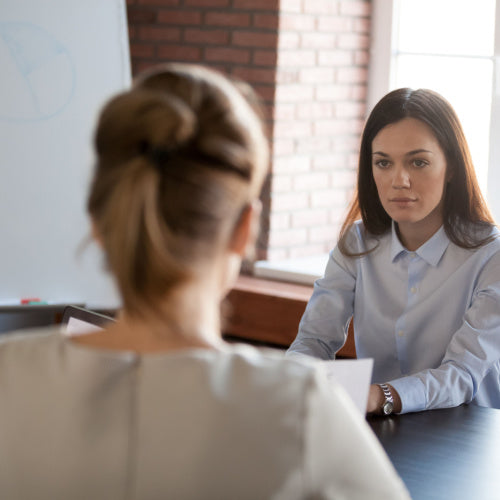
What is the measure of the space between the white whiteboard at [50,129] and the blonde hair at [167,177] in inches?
75.9

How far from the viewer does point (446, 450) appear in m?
1.43

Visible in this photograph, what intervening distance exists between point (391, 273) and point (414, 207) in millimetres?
216

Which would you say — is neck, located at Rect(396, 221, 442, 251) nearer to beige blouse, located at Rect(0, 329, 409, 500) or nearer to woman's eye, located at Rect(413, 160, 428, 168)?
woman's eye, located at Rect(413, 160, 428, 168)

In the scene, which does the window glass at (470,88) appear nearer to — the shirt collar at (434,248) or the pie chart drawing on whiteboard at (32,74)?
the shirt collar at (434,248)

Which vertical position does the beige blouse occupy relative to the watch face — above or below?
above

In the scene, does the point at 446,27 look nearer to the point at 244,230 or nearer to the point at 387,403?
the point at 387,403

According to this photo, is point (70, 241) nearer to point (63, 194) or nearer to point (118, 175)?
point (63, 194)

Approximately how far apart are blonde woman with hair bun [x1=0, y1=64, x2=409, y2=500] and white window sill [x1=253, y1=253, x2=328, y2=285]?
8.09 feet

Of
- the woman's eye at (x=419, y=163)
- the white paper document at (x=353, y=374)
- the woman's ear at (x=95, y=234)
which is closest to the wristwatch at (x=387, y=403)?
the white paper document at (x=353, y=374)

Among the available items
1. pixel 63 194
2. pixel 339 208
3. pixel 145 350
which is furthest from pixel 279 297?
pixel 145 350

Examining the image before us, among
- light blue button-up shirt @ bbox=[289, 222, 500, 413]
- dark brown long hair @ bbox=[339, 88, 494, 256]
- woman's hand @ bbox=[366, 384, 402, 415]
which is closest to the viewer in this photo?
woman's hand @ bbox=[366, 384, 402, 415]

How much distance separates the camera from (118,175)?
2.68 feet

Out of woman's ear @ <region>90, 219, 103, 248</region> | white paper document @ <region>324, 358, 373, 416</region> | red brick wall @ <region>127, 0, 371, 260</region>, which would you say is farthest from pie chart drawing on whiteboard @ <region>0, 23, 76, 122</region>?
woman's ear @ <region>90, 219, 103, 248</region>

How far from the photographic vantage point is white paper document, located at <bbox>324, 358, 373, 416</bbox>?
1289 mm
